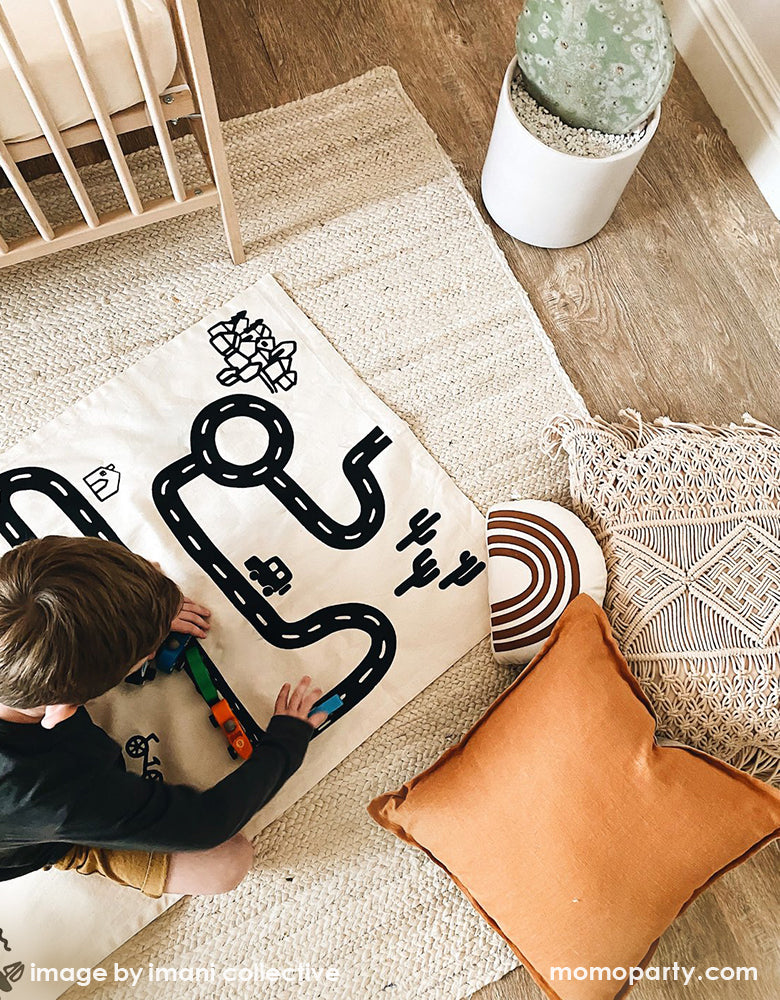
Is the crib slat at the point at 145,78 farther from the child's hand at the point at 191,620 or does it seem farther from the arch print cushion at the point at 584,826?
the arch print cushion at the point at 584,826

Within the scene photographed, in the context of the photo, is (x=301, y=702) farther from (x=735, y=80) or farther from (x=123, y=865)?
(x=735, y=80)

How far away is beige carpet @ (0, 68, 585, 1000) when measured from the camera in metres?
1.04

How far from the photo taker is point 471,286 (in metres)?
1.34

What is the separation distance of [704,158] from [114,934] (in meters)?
1.55

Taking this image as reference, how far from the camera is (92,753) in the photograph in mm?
915

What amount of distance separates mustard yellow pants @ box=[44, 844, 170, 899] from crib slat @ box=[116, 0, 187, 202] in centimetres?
88

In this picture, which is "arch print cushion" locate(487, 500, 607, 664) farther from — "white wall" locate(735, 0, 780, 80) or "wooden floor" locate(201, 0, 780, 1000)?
"white wall" locate(735, 0, 780, 80)

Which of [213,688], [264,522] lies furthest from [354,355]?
[213,688]

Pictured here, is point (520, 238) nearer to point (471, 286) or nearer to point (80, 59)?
point (471, 286)

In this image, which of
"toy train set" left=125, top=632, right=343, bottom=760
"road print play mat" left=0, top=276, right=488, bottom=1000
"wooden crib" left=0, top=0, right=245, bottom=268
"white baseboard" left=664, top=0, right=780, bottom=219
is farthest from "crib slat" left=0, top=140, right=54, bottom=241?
"white baseboard" left=664, top=0, right=780, bottom=219

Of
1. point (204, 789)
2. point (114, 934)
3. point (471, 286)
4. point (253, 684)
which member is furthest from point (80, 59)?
point (114, 934)

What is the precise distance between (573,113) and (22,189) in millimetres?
781

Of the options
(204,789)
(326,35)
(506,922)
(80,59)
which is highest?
(80,59)

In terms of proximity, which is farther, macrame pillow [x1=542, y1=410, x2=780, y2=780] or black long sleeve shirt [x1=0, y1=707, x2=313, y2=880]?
macrame pillow [x1=542, y1=410, x2=780, y2=780]
